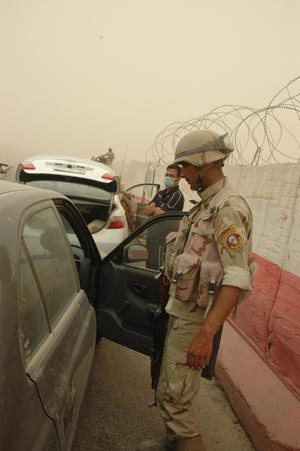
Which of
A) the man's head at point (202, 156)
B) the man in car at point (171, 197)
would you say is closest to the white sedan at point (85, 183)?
the man in car at point (171, 197)

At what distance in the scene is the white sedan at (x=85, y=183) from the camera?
4.76 metres

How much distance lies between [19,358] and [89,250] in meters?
1.61

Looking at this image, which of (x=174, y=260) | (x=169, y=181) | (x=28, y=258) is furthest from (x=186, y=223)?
(x=169, y=181)

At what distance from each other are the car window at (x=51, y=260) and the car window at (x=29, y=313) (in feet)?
0.20

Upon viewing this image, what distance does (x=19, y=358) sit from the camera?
1.07 m

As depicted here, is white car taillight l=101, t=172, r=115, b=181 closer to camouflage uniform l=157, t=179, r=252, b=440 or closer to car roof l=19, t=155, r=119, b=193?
car roof l=19, t=155, r=119, b=193

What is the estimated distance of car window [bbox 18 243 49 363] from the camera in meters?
1.17

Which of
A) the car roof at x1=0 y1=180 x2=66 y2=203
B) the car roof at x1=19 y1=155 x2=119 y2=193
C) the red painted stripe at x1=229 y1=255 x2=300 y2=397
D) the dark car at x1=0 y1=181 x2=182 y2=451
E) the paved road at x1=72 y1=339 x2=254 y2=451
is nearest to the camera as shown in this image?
the dark car at x1=0 y1=181 x2=182 y2=451

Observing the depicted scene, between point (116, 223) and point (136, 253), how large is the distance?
7.63ft

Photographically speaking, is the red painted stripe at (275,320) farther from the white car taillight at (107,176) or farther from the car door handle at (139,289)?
the white car taillight at (107,176)

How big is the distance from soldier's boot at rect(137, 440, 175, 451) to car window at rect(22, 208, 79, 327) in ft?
3.05

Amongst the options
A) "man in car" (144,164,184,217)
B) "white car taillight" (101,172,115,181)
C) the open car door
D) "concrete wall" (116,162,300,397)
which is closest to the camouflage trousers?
the open car door

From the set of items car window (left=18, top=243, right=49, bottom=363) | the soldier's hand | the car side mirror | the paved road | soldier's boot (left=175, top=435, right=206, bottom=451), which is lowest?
the paved road

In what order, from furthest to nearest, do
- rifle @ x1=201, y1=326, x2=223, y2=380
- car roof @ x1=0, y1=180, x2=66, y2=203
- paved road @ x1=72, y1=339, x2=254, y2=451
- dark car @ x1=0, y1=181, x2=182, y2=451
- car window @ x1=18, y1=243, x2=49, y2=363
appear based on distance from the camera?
paved road @ x1=72, y1=339, x2=254, y2=451 < rifle @ x1=201, y1=326, x2=223, y2=380 < car roof @ x1=0, y1=180, x2=66, y2=203 < car window @ x1=18, y1=243, x2=49, y2=363 < dark car @ x1=0, y1=181, x2=182, y2=451
